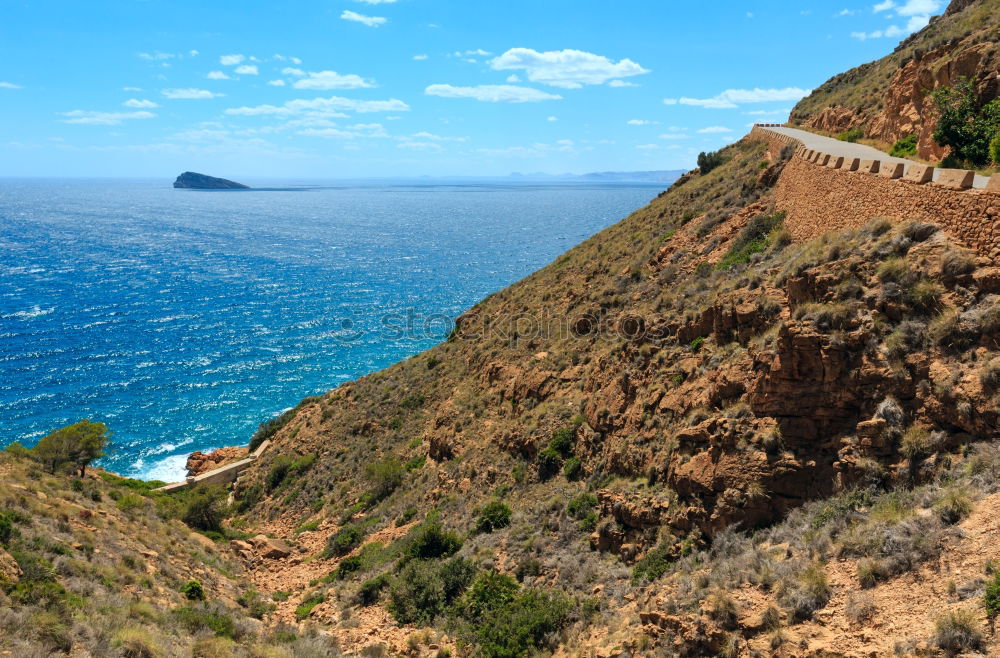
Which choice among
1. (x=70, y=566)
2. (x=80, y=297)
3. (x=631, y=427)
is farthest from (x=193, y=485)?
(x=80, y=297)

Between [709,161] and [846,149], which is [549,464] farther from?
[709,161]

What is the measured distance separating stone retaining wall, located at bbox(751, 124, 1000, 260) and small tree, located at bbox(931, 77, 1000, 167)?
2601 mm

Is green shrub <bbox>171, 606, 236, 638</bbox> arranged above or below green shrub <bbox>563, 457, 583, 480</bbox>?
below

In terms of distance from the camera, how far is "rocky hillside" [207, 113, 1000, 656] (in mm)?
9180

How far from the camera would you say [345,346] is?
6525cm

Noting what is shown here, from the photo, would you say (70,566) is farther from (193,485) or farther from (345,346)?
(345,346)

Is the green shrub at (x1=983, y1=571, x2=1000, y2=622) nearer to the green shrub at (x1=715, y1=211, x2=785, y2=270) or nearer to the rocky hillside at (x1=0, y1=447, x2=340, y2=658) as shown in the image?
the rocky hillside at (x1=0, y1=447, x2=340, y2=658)

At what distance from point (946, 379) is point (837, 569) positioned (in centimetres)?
427

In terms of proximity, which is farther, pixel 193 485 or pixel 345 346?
pixel 345 346

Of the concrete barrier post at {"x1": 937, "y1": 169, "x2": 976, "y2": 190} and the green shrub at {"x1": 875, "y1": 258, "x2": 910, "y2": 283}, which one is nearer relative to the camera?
the concrete barrier post at {"x1": 937, "y1": 169, "x2": 976, "y2": 190}

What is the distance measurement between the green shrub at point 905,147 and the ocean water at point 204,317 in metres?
46.0

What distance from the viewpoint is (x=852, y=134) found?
30.1 meters

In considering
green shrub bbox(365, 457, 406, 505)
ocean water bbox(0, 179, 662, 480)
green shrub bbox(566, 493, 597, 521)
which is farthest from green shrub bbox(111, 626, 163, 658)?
ocean water bbox(0, 179, 662, 480)

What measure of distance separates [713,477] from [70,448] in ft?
87.5
